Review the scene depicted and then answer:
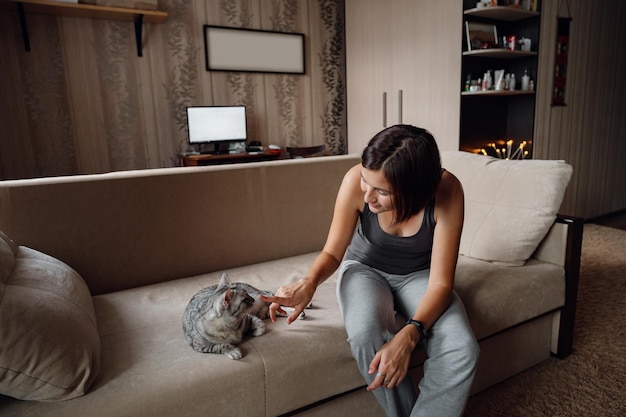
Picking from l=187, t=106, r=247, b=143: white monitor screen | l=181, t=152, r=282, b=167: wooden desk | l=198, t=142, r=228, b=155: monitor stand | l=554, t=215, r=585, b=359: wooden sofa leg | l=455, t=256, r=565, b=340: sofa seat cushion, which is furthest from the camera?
l=198, t=142, r=228, b=155: monitor stand

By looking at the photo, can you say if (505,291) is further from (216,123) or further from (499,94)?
(216,123)

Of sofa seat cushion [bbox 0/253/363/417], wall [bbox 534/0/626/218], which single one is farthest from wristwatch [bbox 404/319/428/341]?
wall [bbox 534/0/626/218]

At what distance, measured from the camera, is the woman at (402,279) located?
1.10 metres

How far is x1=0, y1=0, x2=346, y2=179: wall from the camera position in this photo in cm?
366

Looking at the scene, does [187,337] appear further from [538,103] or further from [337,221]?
[538,103]

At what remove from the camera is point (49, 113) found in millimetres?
3764

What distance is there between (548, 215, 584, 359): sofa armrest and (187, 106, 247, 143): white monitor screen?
3.24 m

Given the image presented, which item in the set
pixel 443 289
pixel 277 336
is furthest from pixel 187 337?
pixel 443 289

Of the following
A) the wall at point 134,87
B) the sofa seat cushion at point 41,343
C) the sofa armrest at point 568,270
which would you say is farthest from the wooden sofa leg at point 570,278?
the wall at point 134,87

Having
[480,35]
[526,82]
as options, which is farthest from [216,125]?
[526,82]

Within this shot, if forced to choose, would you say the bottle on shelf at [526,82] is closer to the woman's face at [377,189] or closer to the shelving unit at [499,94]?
the shelving unit at [499,94]

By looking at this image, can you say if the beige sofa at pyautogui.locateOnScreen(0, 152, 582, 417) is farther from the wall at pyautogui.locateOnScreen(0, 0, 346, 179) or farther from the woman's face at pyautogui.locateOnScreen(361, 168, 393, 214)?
the wall at pyautogui.locateOnScreen(0, 0, 346, 179)

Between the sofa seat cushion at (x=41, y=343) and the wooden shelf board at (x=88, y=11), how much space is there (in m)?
3.10

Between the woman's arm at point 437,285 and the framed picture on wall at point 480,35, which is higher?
the framed picture on wall at point 480,35
